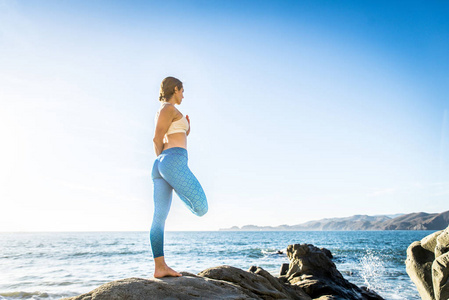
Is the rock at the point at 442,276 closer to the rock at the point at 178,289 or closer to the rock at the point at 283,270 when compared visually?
the rock at the point at 178,289

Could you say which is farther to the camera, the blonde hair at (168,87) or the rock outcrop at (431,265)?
the rock outcrop at (431,265)

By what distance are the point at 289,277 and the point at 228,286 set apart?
18.7ft

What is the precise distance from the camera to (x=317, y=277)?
8266 millimetres

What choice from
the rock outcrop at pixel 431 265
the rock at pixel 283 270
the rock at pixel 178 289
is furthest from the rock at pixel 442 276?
the rock at pixel 283 270

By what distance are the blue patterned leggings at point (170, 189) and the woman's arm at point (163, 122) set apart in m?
0.17

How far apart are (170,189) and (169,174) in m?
0.28

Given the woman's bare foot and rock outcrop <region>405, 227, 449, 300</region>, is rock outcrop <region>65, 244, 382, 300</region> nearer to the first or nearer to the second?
the woman's bare foot

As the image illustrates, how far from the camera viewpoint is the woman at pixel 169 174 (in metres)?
3.66

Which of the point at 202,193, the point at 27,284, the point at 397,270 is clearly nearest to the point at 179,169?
the point at 202,193

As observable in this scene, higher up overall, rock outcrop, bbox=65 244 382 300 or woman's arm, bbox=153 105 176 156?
woman's arm, bbox=153 105 176 156

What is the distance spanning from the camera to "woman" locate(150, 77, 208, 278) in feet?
12.0

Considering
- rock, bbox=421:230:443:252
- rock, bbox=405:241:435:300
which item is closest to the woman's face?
rock, bbox=421:230:443:252

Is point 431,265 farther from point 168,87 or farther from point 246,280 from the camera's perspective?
point 168,87

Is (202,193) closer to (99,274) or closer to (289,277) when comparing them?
(289,277)
